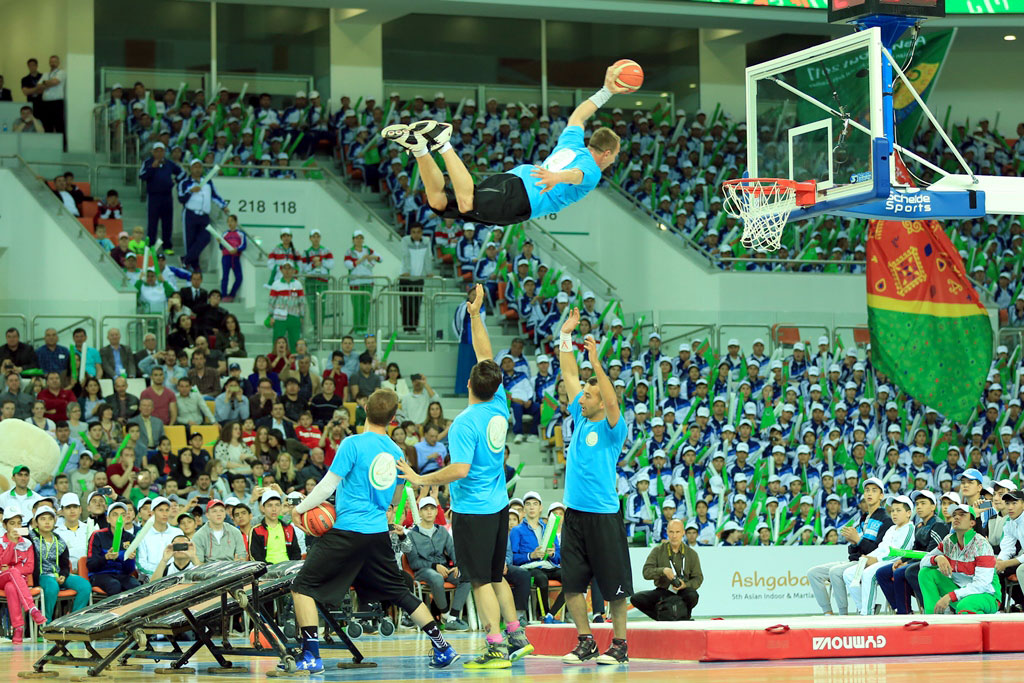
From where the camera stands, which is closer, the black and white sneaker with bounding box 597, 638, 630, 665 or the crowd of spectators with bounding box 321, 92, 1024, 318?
the black and white sneaker with bounding box 597, 638, 630, 665

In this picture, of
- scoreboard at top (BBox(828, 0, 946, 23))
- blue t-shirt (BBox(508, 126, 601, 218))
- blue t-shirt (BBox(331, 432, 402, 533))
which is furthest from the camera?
scoreboard at top (BBox(828, 0, 946, 23))

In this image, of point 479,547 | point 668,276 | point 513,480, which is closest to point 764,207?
point 479,547

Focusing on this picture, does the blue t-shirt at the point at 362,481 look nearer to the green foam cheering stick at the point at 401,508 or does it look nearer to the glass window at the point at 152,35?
the green foam cheering stick at the point at 401,508

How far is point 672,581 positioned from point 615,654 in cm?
463

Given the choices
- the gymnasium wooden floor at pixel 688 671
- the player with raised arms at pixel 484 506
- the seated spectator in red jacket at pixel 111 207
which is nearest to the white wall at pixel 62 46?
the seated spectator in red jacket at pixel 111 207

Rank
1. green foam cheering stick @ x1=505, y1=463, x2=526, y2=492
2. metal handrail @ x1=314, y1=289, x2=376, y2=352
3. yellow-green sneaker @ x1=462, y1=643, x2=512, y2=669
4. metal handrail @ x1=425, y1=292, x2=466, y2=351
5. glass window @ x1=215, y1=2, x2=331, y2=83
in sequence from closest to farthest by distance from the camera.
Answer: yellow-green sneaker @ x1=462, y1=643, x2=512, y2=669 → green foam cheering stick @ x1=505, y1=463, x2=526, y2=492 → metal handrail @ x1=314, y1=289, x2=376, y2=352 → metal handrail @ x1=425, y1=292, x2=466, y2=351 → glass window @ x1=215, y1=2, x2=331, y2=83

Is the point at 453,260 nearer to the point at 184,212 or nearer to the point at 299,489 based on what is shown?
the point at 184,212

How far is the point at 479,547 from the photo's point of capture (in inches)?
428

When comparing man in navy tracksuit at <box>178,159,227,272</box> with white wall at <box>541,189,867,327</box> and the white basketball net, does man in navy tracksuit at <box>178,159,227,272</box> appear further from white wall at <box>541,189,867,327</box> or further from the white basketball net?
the white basketball net

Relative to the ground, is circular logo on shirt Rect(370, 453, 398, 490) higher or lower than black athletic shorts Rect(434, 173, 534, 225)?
lower

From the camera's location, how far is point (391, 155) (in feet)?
97.8

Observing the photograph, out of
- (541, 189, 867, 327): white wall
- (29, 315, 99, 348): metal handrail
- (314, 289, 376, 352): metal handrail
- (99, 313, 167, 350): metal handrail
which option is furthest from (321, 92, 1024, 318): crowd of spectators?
(29, 315, 99, 348): metal handrail

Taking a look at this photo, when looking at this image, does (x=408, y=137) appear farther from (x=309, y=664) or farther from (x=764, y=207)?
(x=764, y=207)

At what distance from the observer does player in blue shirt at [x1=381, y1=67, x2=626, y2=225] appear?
31.4 ft
